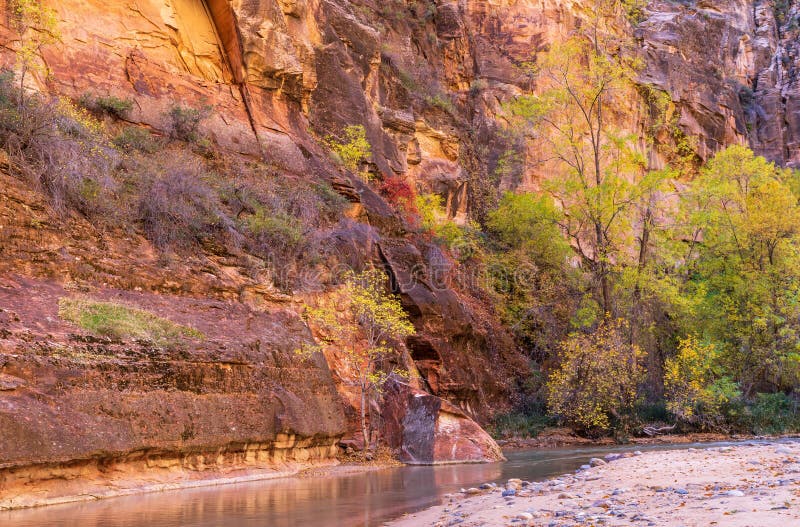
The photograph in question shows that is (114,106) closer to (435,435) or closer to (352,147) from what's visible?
(352,147)

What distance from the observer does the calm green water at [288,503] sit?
9.64m

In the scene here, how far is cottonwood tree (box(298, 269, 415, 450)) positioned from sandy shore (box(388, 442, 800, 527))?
24.2ft

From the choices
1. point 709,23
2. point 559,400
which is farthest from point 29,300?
point 709,23

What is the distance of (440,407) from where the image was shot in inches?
757

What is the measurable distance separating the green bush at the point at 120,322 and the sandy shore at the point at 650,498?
22.4 feet

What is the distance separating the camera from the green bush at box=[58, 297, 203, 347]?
13.2 metres

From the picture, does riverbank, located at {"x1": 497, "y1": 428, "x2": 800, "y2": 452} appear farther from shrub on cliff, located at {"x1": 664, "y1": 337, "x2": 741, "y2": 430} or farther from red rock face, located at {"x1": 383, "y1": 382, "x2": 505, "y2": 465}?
red rock face, located at {"x1": 383, "y1": 382, "x2": 505, "y2": 465}

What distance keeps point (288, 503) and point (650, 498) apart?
5.93m

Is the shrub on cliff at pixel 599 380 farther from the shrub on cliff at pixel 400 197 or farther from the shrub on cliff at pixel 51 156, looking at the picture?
the shrub on cliff at pixel 51 156

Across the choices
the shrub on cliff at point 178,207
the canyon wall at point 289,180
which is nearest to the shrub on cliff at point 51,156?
the canyon wall at point 289,180

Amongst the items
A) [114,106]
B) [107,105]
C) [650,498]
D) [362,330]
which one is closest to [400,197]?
[362,330]

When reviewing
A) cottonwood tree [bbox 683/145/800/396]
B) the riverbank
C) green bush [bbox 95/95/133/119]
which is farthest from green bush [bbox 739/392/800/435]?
green bush [bbox 95/95/133/119]

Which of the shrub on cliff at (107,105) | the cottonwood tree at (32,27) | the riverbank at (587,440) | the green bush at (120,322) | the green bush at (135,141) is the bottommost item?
the riverbank at (587,440)

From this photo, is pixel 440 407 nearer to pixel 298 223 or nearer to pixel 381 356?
pixel 381 356
